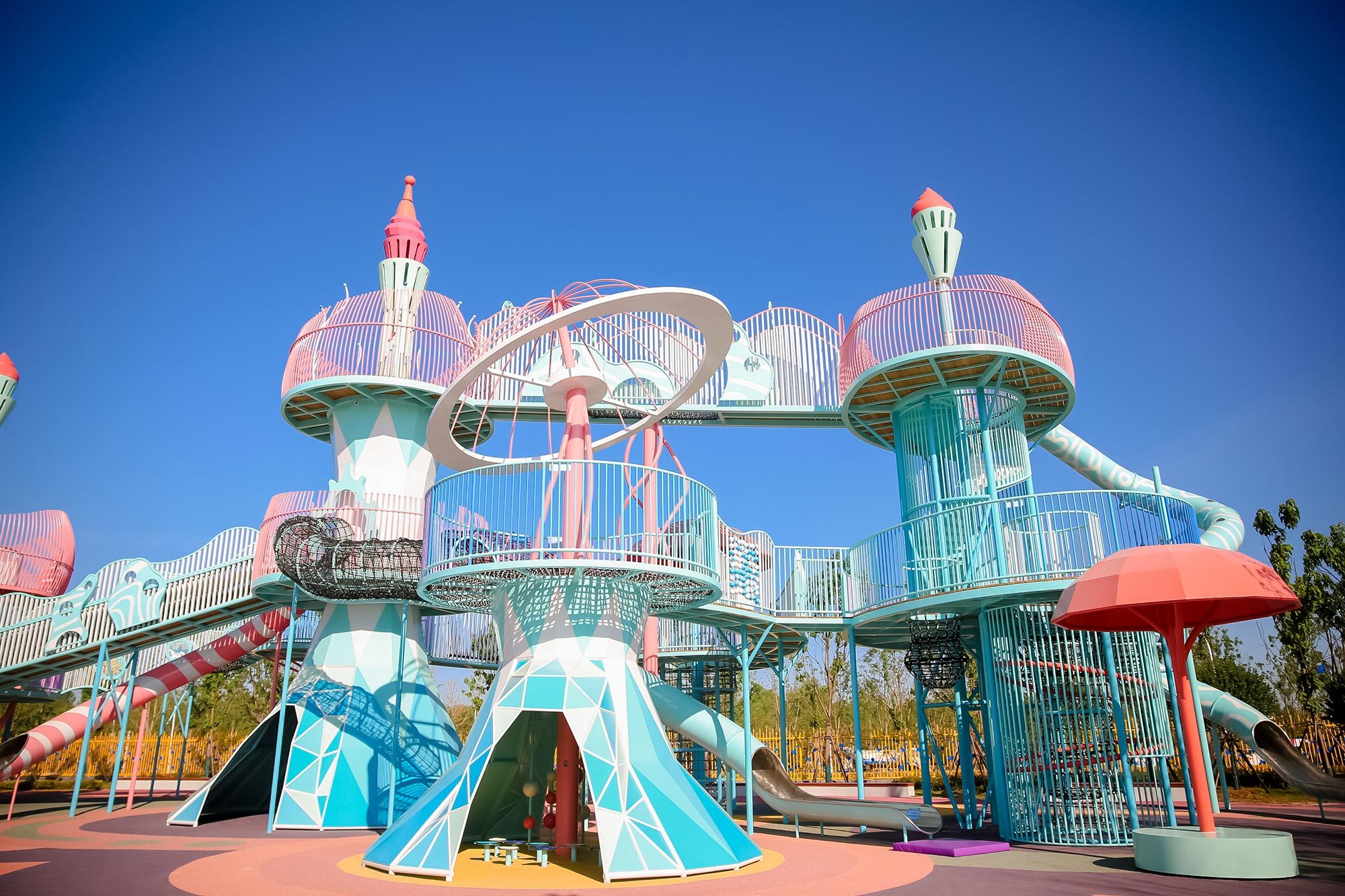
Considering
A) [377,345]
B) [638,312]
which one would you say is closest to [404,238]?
[377,345]

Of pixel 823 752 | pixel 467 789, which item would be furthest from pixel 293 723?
pixel 823 752

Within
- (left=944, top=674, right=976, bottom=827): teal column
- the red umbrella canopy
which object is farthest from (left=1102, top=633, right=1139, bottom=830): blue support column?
(left=944, top=674, right=976, bottom=827): teal column

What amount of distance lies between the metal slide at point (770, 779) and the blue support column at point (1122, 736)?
286 centimetres

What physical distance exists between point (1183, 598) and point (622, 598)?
24.5 ft

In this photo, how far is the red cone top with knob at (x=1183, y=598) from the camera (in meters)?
10.8

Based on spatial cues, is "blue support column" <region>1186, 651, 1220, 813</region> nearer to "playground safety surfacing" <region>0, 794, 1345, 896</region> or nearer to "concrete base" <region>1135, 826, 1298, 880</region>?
"concrete base" <region>1135, 826, 1298, 880</region>

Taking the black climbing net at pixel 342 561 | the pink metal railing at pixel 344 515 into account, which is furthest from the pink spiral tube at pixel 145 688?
the black climbing net at pixel 342 561

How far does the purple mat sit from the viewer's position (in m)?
12.8

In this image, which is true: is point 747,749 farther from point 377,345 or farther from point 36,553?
point 36,553

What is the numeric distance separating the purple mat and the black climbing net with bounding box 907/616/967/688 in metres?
3.06

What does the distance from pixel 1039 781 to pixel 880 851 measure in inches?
112

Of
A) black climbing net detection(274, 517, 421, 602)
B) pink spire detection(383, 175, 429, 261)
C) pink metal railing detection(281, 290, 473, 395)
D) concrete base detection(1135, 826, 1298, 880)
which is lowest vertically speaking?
concrete base detection(1135, 826, 1298, 880)

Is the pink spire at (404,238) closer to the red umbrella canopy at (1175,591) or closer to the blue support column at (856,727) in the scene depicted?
the blue support column at (856,727)

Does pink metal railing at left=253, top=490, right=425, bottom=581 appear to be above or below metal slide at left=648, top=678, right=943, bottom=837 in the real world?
above
